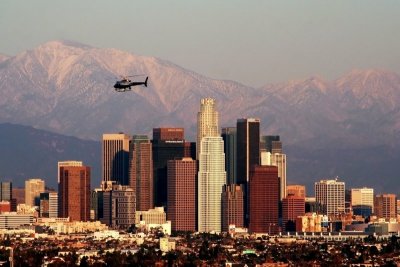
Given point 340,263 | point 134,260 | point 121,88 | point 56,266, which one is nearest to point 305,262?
point 340,263

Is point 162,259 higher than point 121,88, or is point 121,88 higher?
point 121,88

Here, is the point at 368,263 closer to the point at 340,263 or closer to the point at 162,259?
the point at 340,263

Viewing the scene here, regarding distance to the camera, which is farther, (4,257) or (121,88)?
(4,257)

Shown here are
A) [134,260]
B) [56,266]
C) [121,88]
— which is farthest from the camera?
[134,260]

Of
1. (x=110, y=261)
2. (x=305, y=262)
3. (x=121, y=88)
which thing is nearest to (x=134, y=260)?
(x=110, y=261)

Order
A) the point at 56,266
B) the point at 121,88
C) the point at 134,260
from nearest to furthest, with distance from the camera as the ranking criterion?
the point at 121,88 < the point at 56,266 < the point at 134,260

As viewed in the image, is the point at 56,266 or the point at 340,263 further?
the point at 340,263

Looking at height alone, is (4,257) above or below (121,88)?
below

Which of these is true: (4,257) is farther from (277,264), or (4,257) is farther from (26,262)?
(277,264)

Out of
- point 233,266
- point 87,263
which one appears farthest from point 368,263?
point 87,263
